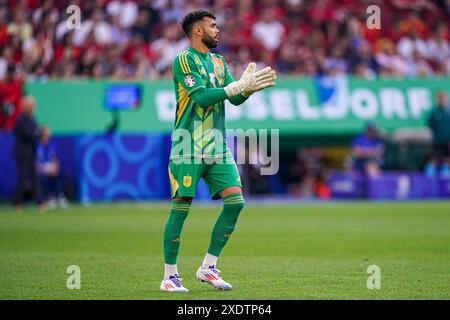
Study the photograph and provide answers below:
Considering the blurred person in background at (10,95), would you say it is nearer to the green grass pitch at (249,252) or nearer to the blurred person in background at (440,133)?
the green grass pitch at (249,252)

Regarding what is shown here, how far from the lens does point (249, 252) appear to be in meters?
13.2

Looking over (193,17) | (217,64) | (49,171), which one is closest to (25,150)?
(49,171)

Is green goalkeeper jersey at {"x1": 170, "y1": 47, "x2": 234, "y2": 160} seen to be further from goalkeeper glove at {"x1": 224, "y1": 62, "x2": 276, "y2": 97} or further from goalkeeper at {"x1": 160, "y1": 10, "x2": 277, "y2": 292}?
goalkeeper glove at {"x1": 224, "y1": 62, "x2": 276, "y2": 97}

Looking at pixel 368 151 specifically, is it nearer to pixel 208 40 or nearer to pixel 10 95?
pixel 10 95

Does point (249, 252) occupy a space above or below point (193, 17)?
below

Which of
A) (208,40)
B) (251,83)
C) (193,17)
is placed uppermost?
(193,17)

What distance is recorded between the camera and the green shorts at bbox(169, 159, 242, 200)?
9.26m

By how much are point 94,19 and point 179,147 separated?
16.9 m

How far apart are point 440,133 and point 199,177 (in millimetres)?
17138

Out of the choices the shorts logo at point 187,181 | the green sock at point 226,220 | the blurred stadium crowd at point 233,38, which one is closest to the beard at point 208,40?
the shorts logo at point 187,181

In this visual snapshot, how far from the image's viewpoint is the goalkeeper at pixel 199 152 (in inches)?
364

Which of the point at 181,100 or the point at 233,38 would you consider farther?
the point at 233,38
